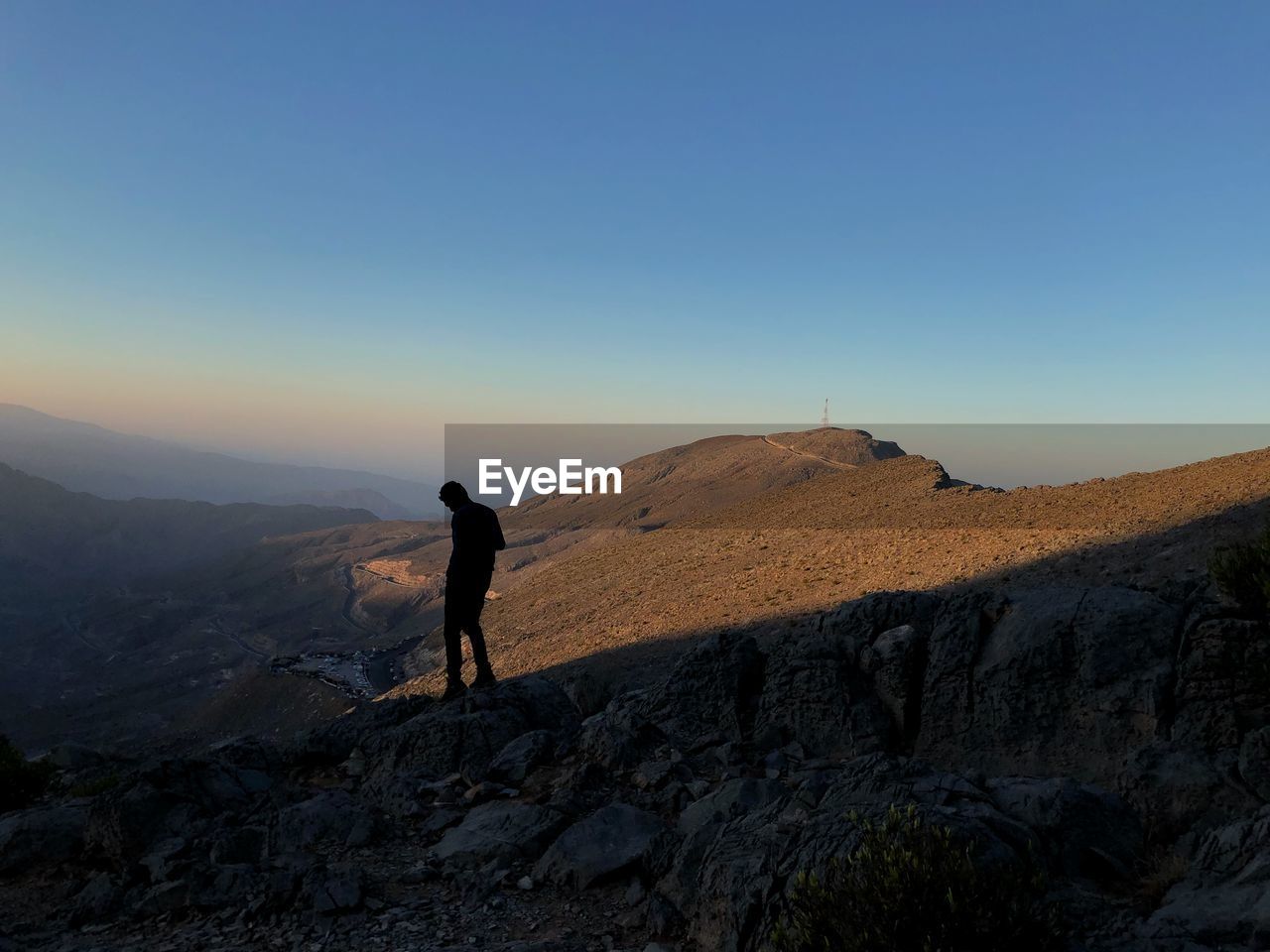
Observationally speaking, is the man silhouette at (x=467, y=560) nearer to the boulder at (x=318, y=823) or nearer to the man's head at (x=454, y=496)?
the man's head at (x=454, y=496)

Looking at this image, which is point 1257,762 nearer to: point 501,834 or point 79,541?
point 501,834

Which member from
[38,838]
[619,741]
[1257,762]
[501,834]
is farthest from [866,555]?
[38,838]

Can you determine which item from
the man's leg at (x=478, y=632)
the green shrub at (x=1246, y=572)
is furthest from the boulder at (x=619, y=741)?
the green shrub at (x=1246, y=572)

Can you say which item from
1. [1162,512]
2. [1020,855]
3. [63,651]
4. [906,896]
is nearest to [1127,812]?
[1020,855]

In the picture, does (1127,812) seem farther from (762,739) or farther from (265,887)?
(265,887)

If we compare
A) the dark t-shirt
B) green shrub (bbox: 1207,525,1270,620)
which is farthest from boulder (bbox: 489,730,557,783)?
green shrub (bbox: 1207,525,1270,620)

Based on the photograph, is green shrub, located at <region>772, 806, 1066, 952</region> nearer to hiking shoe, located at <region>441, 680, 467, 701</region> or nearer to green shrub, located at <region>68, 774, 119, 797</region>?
hiking shoe, located at <region>441, 680, 467, 701</region>
